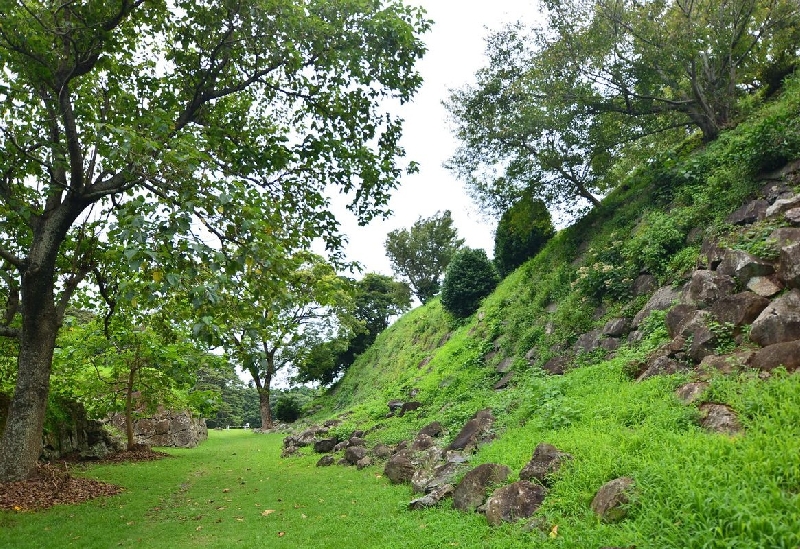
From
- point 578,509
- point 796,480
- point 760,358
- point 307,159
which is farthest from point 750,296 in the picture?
point 307,159

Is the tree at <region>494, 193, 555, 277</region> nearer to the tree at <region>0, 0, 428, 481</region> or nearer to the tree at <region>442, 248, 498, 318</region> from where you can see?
the tree at <region>442, 248, 498, 318</region>

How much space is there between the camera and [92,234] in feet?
Answer: 34.8

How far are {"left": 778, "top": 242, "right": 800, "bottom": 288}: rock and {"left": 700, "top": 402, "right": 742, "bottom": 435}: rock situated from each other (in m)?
2.52

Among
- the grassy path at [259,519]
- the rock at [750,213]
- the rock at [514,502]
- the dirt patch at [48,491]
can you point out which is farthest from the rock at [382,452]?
the rock at [750,213]

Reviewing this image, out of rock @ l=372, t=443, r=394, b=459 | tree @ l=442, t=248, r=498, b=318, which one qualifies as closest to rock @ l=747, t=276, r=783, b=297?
rock @ l=372, t=443, r=394, b=459

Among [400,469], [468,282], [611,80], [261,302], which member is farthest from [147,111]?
[468,282]

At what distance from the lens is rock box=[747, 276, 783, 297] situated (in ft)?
23.3

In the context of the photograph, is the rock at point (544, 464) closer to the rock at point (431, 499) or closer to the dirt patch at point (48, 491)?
the rock at point (431, 499)

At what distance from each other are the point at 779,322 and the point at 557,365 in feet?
18.5

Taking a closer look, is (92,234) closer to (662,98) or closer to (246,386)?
(662,98)

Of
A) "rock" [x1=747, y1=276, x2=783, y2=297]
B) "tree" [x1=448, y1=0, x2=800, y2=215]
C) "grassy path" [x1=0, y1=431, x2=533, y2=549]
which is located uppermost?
"tree" [x1=448, y1=0, x2=800, y2=215]

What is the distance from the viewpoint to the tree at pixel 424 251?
4231cm

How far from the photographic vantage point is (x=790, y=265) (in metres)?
6.76

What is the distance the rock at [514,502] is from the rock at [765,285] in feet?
15.6
